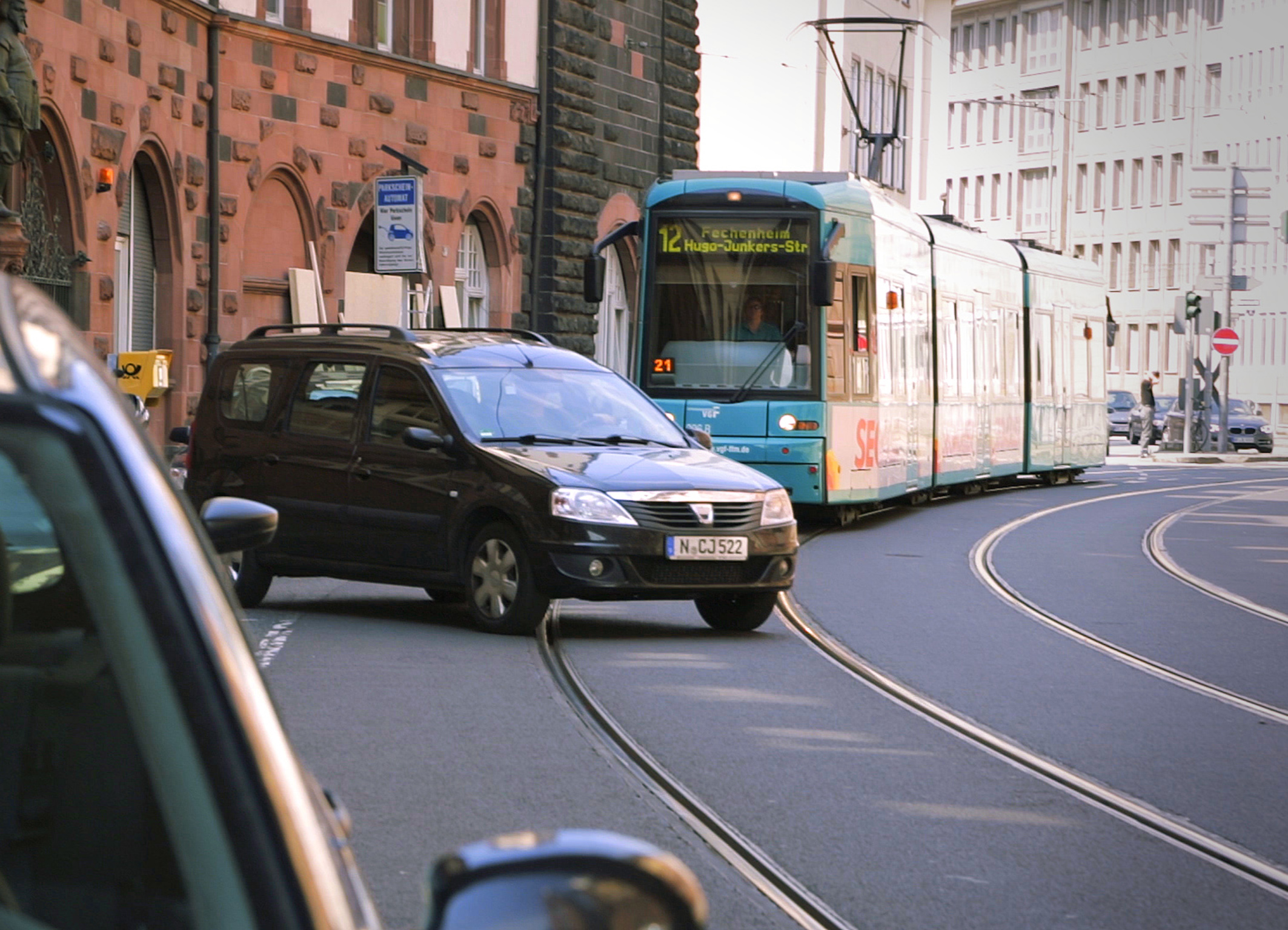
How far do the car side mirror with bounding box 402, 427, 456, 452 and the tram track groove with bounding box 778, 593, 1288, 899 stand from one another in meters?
2.34

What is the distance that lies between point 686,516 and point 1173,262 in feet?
272

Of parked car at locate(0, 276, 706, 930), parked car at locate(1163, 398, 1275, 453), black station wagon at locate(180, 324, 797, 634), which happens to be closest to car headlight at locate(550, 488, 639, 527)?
black station wagon at locate(180, 324, 797, 634)

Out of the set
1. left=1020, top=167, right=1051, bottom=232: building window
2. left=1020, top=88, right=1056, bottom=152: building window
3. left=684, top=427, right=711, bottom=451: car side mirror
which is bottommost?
left=684, top=427, right=711, bottom=451: car side mirror

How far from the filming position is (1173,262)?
9244 centimetres

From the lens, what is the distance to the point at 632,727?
935 centimetres

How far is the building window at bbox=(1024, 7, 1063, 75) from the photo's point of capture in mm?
97188

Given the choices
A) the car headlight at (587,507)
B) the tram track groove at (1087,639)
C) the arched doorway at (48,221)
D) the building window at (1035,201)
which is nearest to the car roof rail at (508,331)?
the car headlight at (587,507)

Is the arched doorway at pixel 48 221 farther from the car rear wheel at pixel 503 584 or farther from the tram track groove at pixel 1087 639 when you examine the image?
the car rear wheel at pixel 503 584

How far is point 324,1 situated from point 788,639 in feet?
57.3

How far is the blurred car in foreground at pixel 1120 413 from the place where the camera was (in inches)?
2936

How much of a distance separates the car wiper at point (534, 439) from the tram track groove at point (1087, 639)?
308cm

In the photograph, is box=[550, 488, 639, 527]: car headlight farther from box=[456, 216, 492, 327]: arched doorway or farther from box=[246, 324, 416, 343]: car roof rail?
box=[456, 216, 492, 327]: arched doorway

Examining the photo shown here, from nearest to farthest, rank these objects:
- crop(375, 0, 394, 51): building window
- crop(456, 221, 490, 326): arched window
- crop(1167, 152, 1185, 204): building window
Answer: crop(375, 0, 394, 51): building window < crop(456, 221, 490, 326): arched window < crop(1167, 152, 1185, 204): building window

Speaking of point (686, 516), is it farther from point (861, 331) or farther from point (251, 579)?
point (861, 331)
